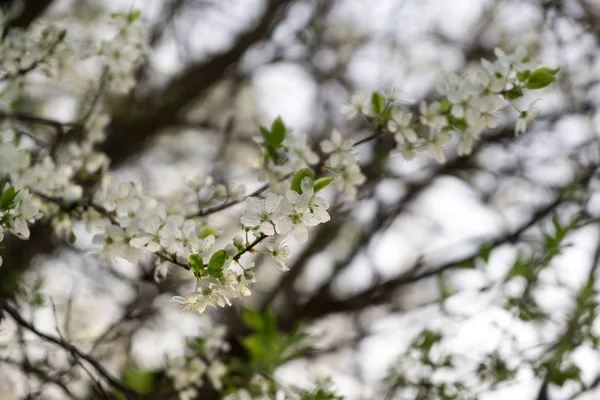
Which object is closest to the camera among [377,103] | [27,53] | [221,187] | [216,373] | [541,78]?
[541,78]

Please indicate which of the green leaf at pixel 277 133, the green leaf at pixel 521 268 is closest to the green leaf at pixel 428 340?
the green leaf at pixel 521 268

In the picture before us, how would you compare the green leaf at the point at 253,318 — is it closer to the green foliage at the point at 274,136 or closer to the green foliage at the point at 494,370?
the green foliage at the point at 274,136

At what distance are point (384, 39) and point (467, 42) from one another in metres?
0.56

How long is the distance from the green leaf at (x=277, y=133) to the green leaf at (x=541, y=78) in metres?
0.59

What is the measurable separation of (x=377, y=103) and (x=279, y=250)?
49 cm

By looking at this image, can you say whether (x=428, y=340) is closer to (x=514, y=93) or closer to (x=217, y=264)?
(x=514, y=93)

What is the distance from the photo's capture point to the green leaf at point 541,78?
4.67 feet

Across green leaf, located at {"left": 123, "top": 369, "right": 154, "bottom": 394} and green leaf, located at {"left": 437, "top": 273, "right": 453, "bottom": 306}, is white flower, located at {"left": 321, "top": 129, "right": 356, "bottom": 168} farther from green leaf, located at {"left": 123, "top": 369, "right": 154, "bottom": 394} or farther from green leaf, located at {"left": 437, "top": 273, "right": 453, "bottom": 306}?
green leaf, located at {"left": 123, "top": 369, "right": 154, "bottom": 394}

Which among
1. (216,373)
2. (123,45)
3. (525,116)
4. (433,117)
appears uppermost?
(123,45)

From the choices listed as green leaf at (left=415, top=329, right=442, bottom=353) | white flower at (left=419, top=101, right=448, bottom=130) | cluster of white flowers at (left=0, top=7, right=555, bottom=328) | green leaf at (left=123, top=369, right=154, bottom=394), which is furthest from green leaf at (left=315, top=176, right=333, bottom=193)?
green leaf at (left=123, top=369, right=154, bottom=394)

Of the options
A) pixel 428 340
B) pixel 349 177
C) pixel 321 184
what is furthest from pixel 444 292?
pixel 321 184

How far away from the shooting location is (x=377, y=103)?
1.56m

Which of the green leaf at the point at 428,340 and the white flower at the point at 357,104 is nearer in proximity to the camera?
the white flower at the point at 357,104

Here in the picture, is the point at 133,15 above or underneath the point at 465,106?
above
